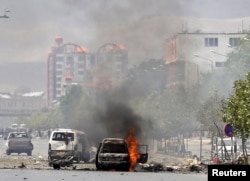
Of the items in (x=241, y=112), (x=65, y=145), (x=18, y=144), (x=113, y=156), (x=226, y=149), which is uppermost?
(x=241, y=112)

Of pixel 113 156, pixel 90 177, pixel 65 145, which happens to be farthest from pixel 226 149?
pixel 90 177

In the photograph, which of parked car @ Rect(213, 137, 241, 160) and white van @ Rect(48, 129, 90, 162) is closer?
parked car @ Rect(213, 137, 241, 160)

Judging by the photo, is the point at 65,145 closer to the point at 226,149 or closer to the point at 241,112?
the point at 226,149

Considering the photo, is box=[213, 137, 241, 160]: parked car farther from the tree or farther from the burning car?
the burning car

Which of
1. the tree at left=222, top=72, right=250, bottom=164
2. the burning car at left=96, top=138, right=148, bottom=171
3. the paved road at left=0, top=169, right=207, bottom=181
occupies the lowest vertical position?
the paved road at left=0, top=169, right=207, bottom=181

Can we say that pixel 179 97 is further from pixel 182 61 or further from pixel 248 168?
pixel 248 168

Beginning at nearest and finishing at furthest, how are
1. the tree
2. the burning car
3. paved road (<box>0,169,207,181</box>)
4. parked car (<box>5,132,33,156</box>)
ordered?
1. paved road (<box>0,169,207,181</box>)
2. the tree
3. the burning car
4. parked car (<box>5,132,33,156</box>)

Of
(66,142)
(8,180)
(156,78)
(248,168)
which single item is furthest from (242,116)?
(156,78)

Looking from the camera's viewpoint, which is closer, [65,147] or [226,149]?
[65,147]

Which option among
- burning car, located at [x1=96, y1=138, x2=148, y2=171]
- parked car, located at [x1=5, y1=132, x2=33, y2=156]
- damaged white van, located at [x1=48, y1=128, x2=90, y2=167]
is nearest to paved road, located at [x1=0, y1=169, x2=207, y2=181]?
burning car, located at [x1=96, y1=138, x2=148, y2=171]

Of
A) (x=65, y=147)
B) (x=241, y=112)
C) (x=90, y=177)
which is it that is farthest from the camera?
(x=65, y=147)

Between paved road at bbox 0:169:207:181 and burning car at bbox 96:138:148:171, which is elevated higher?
burning car at bbox 96:138:148:171

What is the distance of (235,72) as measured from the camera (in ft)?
362

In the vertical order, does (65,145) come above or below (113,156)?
above
